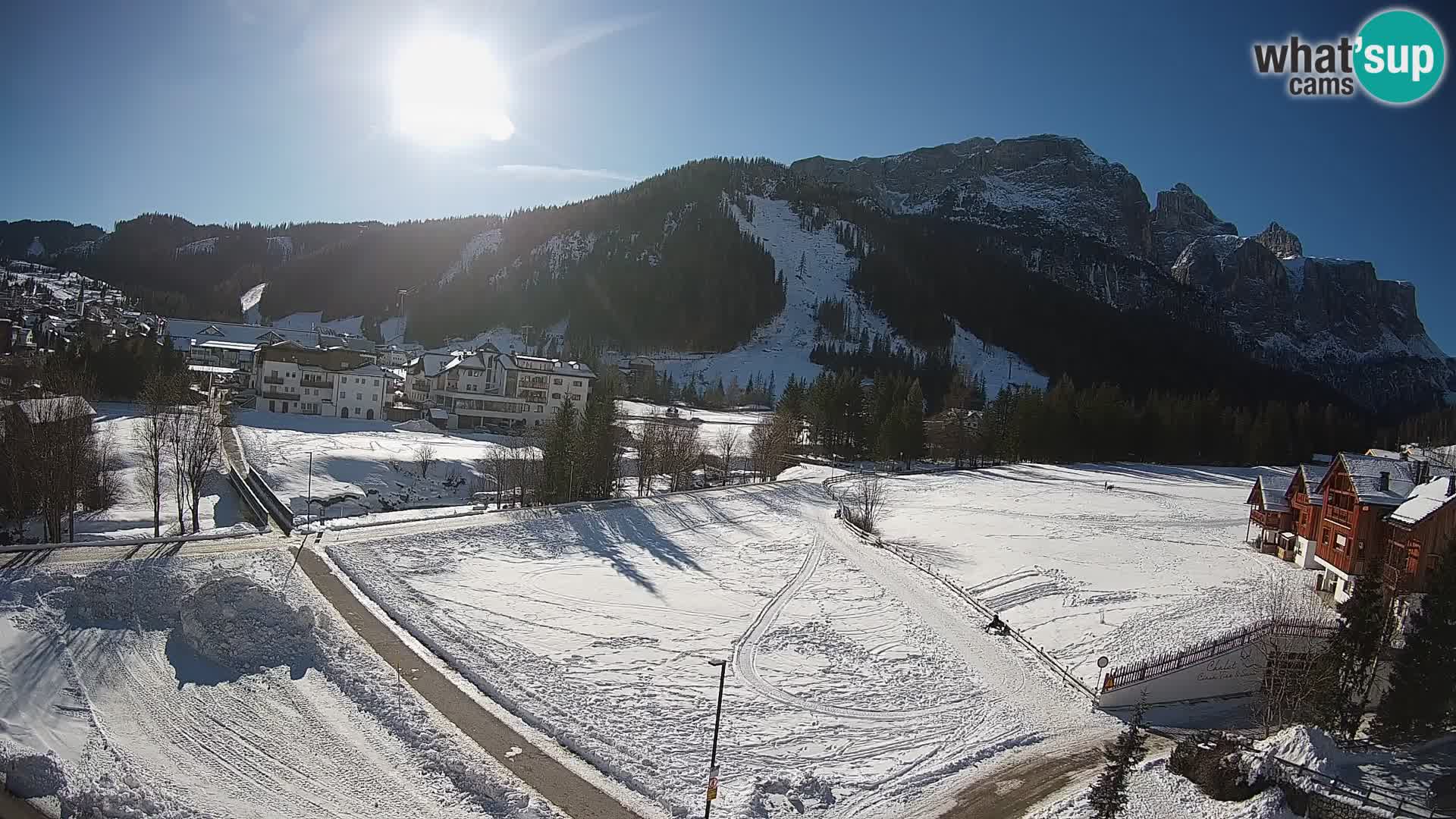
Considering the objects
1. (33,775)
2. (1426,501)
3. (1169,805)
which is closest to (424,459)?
(33,775)

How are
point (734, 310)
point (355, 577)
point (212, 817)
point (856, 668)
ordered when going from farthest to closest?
point (734, 310) → point (355, 577) → point (856, 668) → point (212, 817)

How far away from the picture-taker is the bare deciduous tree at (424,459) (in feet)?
178

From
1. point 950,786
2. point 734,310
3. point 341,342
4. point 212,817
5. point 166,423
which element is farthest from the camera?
point 734,310

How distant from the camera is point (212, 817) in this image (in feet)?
49.7

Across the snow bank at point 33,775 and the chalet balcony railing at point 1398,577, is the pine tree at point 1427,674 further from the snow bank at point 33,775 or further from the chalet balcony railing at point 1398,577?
the snow bank at point 33,775

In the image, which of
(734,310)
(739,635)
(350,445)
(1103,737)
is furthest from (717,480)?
(734,310)

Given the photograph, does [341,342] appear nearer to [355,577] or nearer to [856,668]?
[355,577]

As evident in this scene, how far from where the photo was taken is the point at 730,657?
26.0m

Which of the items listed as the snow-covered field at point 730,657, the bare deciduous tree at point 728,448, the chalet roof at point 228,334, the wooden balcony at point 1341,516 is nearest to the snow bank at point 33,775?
the snow-covered field at point 730,657

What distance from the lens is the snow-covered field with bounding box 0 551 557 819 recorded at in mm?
16031

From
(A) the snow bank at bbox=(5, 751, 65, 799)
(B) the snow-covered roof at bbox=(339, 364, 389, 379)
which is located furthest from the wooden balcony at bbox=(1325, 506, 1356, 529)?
(B) the snow-covered roof at bbox=(339, 364, 389, 379)

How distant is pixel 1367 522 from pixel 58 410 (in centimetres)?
5839

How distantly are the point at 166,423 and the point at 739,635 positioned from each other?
123ft

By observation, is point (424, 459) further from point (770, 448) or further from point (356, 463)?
point (770, 448)
